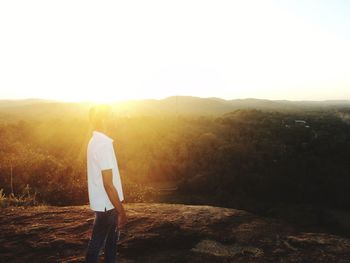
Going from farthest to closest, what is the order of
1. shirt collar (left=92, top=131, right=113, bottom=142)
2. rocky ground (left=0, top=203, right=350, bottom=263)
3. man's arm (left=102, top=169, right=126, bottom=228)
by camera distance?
1. rocky ground (left=0, top=203, right=350, bottom=263)
2. shirt collar (left=92, top=131, right=113, bottom=142)
3. man's arm (left=102, top=169, right=126, bottom=228)

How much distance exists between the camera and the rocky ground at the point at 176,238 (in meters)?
4.15

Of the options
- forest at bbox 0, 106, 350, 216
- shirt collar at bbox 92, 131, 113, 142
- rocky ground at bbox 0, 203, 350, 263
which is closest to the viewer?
shirt collar at bbox 92, 131, 113, 142

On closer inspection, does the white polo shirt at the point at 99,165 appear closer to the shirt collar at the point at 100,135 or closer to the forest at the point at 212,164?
the shirt collar at the point at 100,135

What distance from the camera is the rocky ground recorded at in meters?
4.15

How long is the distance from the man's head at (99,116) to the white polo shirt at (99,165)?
0.27 ft

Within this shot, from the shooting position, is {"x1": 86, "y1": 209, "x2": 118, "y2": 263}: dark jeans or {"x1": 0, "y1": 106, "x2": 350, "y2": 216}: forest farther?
{"x1": 0, "y1": 106, "x2": 350, "y2": 216}: forest

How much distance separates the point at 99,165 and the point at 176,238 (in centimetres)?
214

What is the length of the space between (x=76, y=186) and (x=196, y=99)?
185 metres

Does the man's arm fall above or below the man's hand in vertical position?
above

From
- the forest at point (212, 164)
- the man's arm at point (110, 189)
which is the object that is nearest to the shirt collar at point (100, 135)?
→ the man's arm at point (110, 189)

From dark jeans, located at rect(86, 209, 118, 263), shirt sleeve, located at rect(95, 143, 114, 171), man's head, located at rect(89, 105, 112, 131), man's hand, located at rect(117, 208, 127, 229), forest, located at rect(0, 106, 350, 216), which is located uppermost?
man's head, located at rect(89, 105, 112, 131)

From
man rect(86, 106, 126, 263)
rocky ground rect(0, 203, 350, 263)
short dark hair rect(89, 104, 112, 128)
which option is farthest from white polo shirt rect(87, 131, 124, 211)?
rocky ground rect(0, 203, 350, 263)

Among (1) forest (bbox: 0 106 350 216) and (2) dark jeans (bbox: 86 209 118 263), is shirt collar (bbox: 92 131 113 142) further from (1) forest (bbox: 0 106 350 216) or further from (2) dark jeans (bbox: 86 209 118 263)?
(1) forest (bbox: 0 106 350 216)

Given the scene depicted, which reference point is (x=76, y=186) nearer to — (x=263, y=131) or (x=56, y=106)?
(x=263, y=131)
